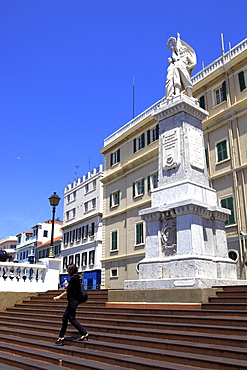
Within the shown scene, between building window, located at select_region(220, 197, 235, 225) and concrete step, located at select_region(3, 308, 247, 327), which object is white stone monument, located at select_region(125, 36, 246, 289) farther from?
building window, located at select_region(220, 197, 235, 225)

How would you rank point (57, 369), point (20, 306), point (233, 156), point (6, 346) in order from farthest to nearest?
point (233, 156) → point (20, 306) → point (6, 346) → point (57, 369)

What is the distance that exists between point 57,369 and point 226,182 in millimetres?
17924

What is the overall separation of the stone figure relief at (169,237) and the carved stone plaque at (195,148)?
6.98ft

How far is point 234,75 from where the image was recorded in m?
22.4

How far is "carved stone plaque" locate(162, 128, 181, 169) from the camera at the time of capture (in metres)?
11.7

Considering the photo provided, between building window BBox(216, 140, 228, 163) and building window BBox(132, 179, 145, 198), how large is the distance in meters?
7.74

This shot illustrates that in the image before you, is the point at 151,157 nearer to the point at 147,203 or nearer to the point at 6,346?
the point at 147,203

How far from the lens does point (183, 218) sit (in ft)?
34.0

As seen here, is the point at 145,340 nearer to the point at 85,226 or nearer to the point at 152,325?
the point at 152,325

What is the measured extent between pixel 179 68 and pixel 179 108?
201 centimetres

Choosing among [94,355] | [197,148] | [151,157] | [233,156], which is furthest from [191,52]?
[151,157]

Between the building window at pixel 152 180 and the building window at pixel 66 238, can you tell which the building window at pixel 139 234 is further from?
the building window at pixel 66 238

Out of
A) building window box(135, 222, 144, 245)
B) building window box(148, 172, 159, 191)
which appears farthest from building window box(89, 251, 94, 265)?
building window box(148, 172, 159, 191)

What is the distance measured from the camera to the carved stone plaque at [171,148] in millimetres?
11727
